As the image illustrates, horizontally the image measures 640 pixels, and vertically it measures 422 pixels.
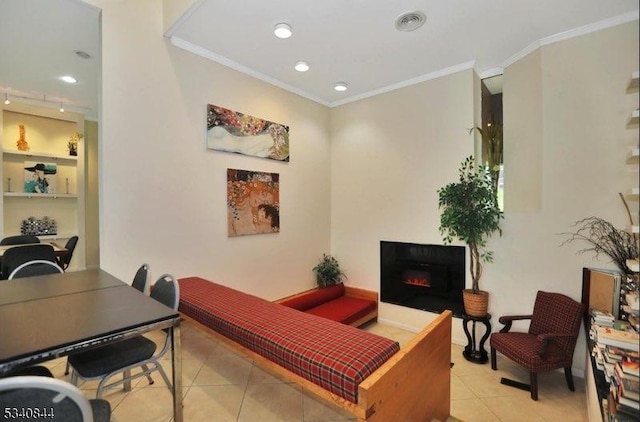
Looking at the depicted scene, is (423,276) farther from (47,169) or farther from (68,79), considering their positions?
(47,169)

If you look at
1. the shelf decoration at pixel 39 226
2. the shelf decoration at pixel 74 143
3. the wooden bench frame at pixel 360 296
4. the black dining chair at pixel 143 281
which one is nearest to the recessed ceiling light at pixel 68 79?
the shelf decoration at pixel 74 143

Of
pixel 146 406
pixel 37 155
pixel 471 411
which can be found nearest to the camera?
pixel 146 406

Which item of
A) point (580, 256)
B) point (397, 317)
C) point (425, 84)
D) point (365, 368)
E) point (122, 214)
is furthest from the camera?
point (397, 317)

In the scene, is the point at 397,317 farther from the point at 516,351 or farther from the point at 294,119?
the point at 294,119

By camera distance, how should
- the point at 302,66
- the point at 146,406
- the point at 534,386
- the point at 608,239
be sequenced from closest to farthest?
the point at 608,239 < the point at 146,406 < the point at 534,386 < the point at 302,66

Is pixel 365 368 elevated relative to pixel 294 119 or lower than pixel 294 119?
lower

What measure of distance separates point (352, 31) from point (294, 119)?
1.53 m

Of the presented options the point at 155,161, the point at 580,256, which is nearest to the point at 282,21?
the point at 155,161

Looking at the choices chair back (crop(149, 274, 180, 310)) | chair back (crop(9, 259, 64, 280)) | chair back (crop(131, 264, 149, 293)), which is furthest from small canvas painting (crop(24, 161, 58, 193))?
chair back (crop(149, 274, 180, 310))

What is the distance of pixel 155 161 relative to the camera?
280cm

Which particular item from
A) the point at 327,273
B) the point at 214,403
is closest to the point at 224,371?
the point at 214,403

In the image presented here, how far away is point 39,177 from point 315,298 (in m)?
5.26

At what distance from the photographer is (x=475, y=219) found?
2873 mm

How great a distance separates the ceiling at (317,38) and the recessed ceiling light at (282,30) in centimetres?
4
